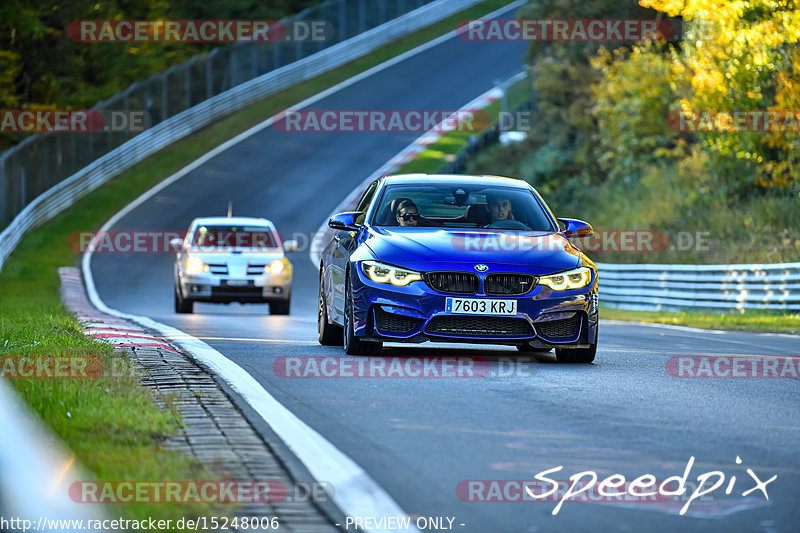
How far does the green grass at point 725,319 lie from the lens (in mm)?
21438

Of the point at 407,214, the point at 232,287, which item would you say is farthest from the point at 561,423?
the point at 232,287

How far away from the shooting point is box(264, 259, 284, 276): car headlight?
77.0ft

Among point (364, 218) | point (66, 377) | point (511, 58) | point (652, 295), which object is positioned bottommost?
point (652, 295)

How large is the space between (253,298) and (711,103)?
43.7 ft

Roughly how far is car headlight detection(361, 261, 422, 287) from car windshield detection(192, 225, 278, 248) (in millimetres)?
12191

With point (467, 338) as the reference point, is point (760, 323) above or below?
below

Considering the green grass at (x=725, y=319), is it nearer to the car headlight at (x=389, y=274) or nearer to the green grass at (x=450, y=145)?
the car headlight at (x=389, y=274)

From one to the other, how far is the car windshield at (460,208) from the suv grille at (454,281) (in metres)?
1.32

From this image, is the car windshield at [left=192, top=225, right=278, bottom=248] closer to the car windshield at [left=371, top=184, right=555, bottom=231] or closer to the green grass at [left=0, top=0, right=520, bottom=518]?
the green grass at [left=0, top=0, right=520, bottom=518]

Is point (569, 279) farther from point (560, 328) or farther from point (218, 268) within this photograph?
point (218, 268)

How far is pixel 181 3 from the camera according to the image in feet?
237

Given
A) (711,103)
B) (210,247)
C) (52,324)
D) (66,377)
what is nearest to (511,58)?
(711,103)

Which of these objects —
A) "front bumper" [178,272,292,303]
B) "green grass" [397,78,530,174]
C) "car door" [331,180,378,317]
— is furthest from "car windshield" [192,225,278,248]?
"green grass" [397,78,530,174]

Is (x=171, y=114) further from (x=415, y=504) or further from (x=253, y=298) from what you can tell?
(x=415, y=504)
